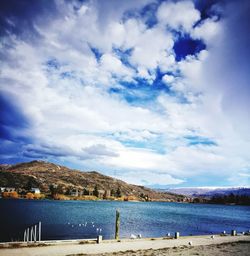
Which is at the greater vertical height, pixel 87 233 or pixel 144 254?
pixel 144 254

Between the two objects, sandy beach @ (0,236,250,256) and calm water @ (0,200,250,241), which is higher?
sandy beach @ (0,236,250,256)

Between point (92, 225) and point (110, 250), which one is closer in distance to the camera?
point (110, 250)

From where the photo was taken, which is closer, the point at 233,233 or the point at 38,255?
the point at 38,255

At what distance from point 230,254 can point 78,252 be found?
1573cm

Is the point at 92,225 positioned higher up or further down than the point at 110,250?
further down

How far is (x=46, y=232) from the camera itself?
189 ft

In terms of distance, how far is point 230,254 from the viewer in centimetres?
2914

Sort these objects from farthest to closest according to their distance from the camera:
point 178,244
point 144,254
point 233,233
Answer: point 233,233 < point 178,244 < point 144,254

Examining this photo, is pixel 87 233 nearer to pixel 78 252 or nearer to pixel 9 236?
pixel 9 236

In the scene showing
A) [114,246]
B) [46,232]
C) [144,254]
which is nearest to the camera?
[144,254]

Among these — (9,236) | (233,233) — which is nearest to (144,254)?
(233,233)

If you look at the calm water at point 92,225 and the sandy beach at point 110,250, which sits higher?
the sandy beach at point 110,250

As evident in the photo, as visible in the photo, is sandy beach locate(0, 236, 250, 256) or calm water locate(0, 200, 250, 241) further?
calm water locate(0, 200, 250, 241)

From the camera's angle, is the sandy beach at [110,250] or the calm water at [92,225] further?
the calm water at [92,225]
